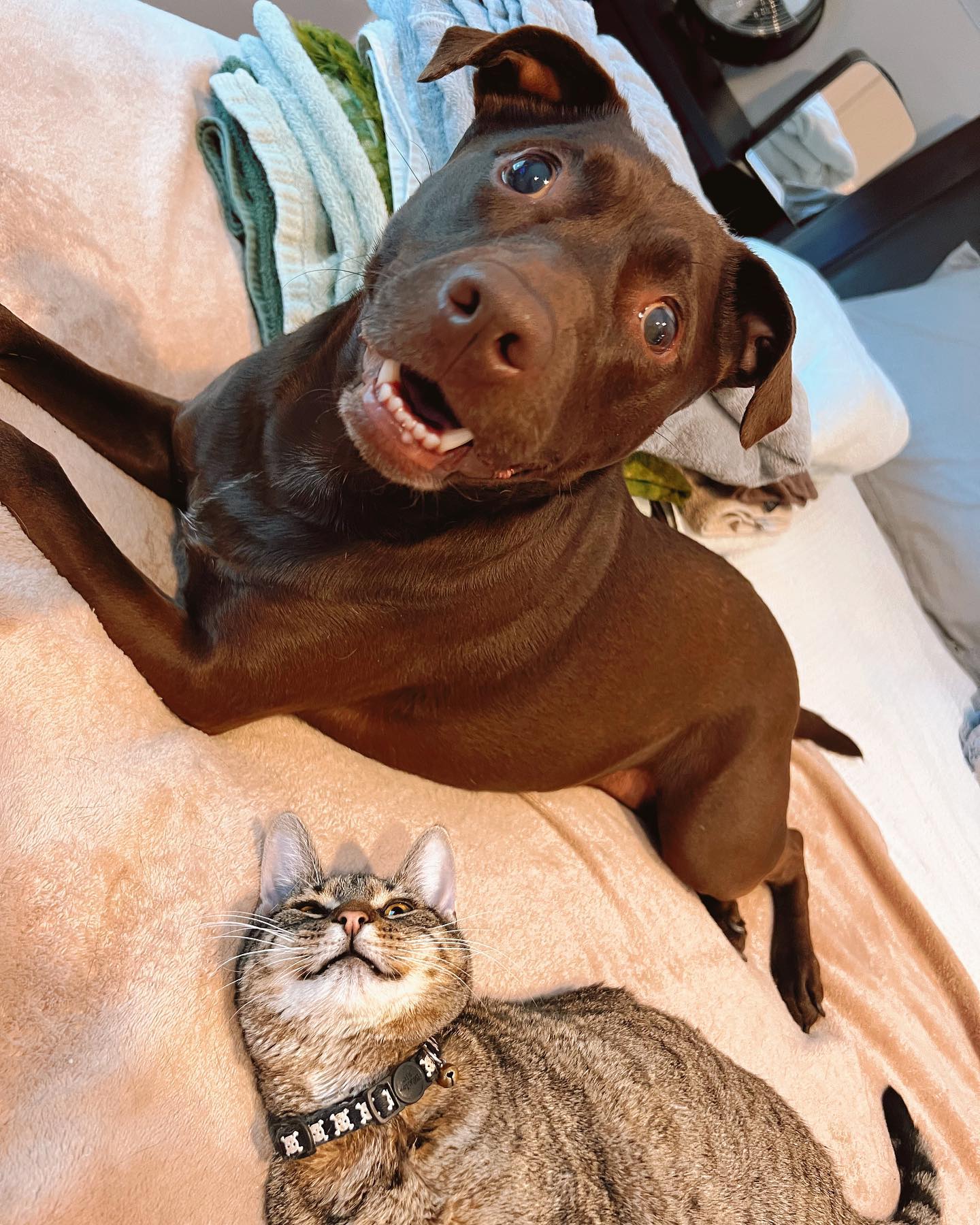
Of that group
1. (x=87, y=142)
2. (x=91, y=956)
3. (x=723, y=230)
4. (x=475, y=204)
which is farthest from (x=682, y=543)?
(x=87, y=142)

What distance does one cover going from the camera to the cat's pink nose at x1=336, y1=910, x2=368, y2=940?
4.86 feet

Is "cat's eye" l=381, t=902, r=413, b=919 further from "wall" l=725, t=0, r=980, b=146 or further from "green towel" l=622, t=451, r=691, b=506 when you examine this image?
"wall" l=725, t=0, r=980, b=146

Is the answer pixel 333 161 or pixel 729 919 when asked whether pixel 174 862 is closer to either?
pixel 729 919

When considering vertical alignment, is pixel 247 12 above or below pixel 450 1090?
above

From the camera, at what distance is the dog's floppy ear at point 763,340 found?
1558 millimetres

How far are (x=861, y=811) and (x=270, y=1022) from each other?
2.02m

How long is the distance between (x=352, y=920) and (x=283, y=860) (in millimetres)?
166

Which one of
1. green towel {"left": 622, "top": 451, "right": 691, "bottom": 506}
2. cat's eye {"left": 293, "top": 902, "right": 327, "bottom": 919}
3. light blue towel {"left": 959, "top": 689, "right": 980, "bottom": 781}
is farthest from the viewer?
light blue towel {"left": 959, "top": 689, "right": 980, "bottom": 781}

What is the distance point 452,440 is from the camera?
4.06ft

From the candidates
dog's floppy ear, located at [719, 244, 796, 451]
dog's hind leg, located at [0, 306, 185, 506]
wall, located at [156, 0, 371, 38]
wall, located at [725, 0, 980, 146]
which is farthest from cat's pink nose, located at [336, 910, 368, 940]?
wall, located at [725, 0, 980, 146]

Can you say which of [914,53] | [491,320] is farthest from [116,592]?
[914,53]

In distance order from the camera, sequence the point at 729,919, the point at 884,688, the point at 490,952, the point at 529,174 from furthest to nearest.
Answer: the point at 884,688, the point at 729,919, the point at 490,952, the point at 529,174

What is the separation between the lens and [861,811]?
8.79 feet

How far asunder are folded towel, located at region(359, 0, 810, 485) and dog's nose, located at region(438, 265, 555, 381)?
1.21 meters
